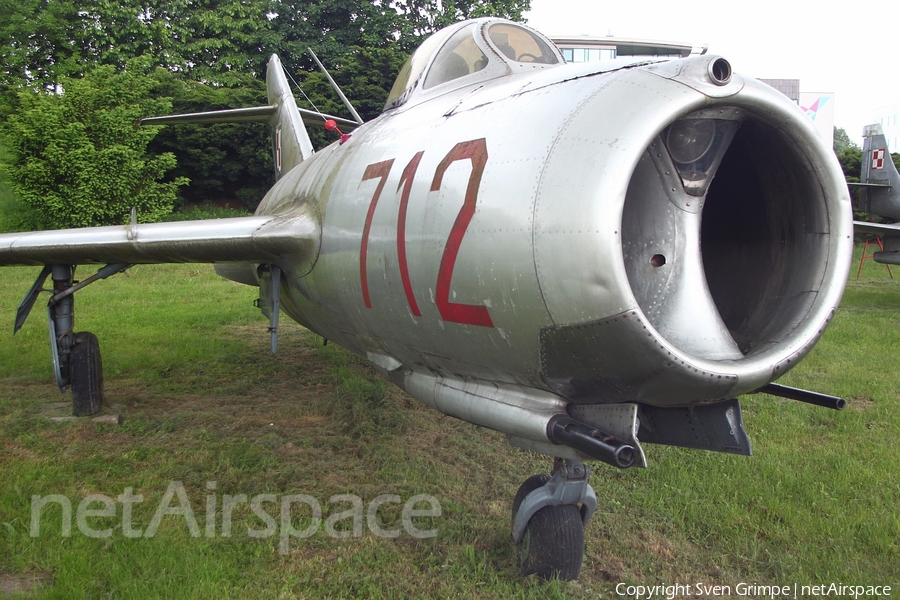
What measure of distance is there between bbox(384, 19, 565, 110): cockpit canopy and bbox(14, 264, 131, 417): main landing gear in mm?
3521

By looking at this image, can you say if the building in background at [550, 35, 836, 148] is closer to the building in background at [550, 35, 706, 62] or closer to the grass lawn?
the building in background at [550, 35, 706, 62]

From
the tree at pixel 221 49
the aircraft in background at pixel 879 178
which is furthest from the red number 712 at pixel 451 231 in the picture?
the tree at pixel 221 49

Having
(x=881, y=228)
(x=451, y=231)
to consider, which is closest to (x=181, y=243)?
(x=451, y=231)

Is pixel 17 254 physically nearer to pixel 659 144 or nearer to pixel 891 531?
pixel 659 144

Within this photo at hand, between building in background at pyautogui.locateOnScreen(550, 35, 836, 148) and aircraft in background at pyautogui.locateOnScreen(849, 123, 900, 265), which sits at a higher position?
building in background at pyautogui.locateOnScreen(550, 35, 836, 148)

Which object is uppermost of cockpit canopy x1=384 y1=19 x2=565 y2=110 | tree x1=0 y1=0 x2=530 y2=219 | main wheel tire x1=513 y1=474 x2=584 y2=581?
tree x1=0 y1=0 x2=530 y2=219

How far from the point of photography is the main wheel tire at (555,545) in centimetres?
338

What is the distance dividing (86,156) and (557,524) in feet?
69.4

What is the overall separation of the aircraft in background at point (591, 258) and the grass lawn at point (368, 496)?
65cm

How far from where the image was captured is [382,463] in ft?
16.6

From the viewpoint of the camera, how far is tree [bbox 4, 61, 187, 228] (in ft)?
64.9

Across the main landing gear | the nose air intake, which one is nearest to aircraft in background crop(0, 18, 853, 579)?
the nose air intake

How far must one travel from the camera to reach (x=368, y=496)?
445cm

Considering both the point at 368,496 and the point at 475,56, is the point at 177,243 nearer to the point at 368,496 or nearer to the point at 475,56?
the point at 368,496
